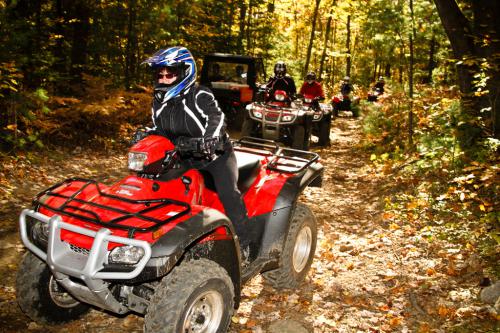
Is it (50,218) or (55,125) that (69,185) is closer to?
(50,218)

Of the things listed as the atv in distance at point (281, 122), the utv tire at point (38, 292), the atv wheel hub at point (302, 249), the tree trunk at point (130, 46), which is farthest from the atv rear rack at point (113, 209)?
the tree trunk at point (130, 46)

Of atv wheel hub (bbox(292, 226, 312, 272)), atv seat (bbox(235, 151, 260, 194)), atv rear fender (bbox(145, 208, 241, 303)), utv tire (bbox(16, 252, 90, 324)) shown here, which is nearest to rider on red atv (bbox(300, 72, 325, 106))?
atv wheel hub (bbox(292, 226, 312, 272))

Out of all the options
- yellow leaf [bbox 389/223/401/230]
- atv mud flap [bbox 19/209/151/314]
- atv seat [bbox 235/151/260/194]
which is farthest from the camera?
yellow leaf [bbox 389/223/401/230]

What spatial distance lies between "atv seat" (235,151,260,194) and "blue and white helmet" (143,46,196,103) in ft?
3.12

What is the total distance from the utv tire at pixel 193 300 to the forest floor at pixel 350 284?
826 mm

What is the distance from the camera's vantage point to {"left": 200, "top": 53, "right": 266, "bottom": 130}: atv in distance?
13.4 metres

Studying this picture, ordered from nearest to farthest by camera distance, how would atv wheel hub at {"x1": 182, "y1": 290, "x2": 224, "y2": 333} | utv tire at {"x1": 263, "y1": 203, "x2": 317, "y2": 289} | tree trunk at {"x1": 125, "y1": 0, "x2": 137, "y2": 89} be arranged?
1. atv wheel hub at {"x1": 182, "y1": 290, "x2": 224, "y2": 333}
2. utv tire at {"x1": 263, "y1": 203, "x2": 317, "y2": 289}
3. tree trunk at {"x1": 125, "y1": 0, "x2": 137, "y2": 89}

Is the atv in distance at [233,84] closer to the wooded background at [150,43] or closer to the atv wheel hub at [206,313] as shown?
the wooded background at [150,43]

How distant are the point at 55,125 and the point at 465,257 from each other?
7.62 m

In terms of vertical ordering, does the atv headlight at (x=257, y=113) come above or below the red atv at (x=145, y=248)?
above

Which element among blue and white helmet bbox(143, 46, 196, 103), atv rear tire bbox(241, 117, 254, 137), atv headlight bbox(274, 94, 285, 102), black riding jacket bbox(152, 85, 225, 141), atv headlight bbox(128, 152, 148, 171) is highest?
blue and white helmet bbox(143, 46, 196, 103)

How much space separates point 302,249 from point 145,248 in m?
2.69

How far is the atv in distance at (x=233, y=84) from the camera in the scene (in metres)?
13.4

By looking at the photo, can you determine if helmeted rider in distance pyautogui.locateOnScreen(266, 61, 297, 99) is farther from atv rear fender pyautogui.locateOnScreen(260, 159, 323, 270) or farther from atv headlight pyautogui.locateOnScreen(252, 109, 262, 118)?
atv rear fender pyautogui.locateOnScreen(260, 159, 323, 270)
